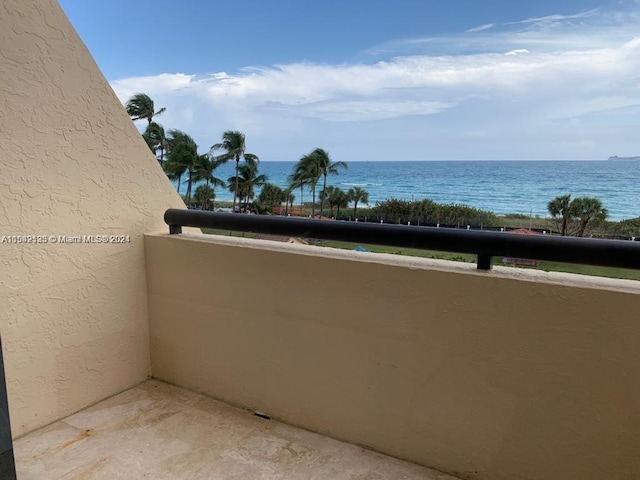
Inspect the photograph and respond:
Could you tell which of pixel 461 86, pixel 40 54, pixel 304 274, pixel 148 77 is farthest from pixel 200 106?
pixel 461 86

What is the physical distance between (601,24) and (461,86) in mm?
32653

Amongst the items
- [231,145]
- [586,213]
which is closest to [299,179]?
[586,213]

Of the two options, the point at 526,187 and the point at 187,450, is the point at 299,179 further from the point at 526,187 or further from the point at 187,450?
the point at 526,187

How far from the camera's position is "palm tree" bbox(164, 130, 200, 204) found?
1305cm

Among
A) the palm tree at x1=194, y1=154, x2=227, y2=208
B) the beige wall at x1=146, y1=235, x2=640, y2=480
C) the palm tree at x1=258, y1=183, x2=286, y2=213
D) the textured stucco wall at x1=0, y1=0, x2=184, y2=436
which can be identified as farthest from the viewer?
the palm tree at x1=194, y1=154, x2=227, y2=208

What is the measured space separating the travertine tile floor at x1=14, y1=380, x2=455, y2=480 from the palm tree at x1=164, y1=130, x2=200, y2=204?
440 inches

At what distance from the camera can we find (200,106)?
8258 millimetres

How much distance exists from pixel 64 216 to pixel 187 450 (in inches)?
48.0

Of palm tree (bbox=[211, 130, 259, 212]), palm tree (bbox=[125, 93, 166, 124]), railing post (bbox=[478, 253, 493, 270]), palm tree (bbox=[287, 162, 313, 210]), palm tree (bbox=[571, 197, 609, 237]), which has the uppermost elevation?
palm tree (bbox=[125, 93, 166, 124])

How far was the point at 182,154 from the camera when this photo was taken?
14469 millimetres

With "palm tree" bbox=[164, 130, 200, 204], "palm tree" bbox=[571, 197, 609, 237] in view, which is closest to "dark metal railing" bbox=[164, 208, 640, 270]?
"palm tree" bbox=[571, 197, 609, 237]

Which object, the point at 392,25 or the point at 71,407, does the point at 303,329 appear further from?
the point at 392,25

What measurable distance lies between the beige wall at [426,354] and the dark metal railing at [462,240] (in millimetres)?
99

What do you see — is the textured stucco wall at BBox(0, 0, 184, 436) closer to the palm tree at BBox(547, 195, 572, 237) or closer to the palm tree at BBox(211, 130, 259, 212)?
the palm tree at BBox(547, 195, 572, 237)
